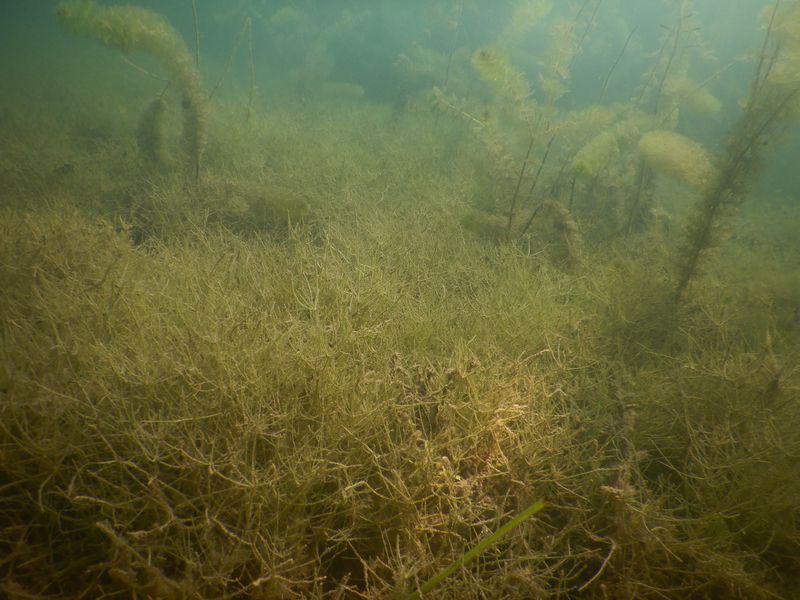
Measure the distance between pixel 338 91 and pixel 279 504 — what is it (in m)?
14.0

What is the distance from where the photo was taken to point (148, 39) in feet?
15.5

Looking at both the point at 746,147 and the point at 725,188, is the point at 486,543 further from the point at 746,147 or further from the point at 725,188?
the point at 746,147

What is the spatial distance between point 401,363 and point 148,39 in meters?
5.20

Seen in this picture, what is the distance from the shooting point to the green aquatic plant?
4543mm

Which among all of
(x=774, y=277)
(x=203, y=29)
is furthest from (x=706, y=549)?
(x=203, y=29)

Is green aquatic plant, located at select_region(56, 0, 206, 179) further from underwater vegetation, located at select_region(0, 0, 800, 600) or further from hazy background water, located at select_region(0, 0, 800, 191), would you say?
hazy background water, located at select_region(0, 0, 800, 191)

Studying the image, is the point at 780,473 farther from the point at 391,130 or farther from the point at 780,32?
the point at 391,130

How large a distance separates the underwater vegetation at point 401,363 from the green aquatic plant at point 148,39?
4 centimetres

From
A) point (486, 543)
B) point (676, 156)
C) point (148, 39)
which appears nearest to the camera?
point (486, 543)

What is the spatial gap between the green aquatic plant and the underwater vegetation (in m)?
0.04

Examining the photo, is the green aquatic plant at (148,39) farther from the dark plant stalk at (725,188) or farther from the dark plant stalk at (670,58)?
the dark plant stalk at (670,58)

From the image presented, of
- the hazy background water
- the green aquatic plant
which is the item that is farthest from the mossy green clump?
the green aquatic plant

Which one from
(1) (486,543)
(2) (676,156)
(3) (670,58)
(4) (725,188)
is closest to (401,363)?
(1) (486,543)

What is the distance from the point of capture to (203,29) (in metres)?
35.0
